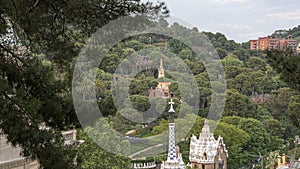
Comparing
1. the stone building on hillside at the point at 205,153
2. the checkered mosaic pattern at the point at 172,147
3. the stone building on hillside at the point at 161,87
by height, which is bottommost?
the stone building on hillside at the point at 205,153

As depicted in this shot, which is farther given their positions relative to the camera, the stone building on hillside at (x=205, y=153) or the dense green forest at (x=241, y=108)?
the stone building on hillside at (x=205, y=153)

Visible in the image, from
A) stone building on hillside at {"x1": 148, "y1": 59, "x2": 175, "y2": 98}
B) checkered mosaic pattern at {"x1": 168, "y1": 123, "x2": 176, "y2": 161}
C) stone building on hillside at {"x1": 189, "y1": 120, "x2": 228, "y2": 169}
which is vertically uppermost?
stone building on hillside at {"x1": 148, "y1": 59, "x2": 175, "y2": 98}

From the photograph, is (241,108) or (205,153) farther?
(241,108)

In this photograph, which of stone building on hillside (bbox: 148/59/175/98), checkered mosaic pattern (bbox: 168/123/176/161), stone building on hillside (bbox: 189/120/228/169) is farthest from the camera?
stone building on hillside (bbox: 148/59/175/98)

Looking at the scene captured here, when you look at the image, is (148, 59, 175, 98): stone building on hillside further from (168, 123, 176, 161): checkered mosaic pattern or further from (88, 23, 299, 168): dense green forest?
(168, 123, 176, 161): checkered mosaic pattern

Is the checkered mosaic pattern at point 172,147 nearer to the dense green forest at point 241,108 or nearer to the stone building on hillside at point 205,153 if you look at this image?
the dense green forest at point 241,108

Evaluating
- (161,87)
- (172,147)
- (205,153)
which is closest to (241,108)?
(161,87)

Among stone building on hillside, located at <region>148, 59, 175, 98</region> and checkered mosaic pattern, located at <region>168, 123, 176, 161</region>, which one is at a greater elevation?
stone building on hillside, located at <region>148, 59, 175, 98</region>

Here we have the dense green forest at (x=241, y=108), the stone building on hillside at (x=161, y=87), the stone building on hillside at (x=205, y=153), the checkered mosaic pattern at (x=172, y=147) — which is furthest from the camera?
the stone building on hillside at (x=161, y=87)

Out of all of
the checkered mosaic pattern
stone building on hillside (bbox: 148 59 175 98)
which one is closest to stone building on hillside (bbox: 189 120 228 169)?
stone building on hillside (bbox: 148 59 175 98)

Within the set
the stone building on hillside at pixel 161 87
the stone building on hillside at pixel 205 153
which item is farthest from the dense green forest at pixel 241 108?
the stone building on hillside at pixel 205 153

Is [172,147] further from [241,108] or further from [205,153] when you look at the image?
[241,108]

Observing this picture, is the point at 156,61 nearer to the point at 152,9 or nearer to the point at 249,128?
the point at 152,9

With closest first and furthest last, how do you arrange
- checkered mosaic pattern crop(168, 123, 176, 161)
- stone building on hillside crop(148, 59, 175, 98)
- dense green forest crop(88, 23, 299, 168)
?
checkered mosaic pattern crop(168, 123, 176, 161)
dense green forest crop(88, 23, 299, 168)
stone building on hillside crop(148, 59, 175, 98)
